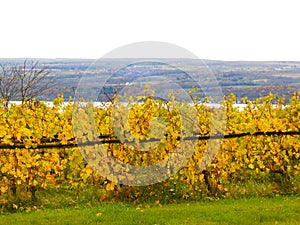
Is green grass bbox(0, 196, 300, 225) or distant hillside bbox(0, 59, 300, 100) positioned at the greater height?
distant hillside bbox(0, 59, 300, 100)

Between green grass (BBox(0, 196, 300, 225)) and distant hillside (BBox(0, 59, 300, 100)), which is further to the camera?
distant hillside (BBox(0, 59, 300, 100))

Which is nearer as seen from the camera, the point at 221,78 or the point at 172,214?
the point at 172,214

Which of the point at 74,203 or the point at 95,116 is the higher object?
the point at 95,116

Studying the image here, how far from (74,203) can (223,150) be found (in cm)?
293

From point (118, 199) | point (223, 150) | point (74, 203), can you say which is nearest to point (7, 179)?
point (74, 203)

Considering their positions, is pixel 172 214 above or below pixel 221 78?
below

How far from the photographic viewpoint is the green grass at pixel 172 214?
29.1 feet

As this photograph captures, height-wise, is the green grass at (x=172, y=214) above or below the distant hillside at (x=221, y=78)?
below

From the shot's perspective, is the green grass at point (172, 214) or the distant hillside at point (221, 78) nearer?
the green grass at point (172, 214)

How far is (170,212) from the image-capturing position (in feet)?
30.8

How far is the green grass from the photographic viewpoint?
8867 millimetres

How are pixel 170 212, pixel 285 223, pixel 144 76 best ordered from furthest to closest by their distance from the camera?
pixel 144 76 < pixel 170 212 < pixel 285 223

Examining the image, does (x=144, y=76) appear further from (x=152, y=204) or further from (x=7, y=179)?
(x=7, y=179)

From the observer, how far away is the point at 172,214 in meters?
9.23
